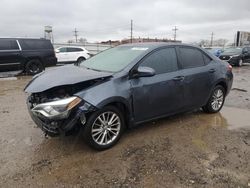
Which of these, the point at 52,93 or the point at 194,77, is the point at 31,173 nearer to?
the point at 52,93

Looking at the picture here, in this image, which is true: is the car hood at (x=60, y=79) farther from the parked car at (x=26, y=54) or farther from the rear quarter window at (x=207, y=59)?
the parked car at (x=26, y=54)

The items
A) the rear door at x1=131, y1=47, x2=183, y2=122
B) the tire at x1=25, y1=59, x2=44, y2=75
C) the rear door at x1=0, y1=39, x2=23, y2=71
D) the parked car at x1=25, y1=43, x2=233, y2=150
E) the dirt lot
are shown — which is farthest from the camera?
the tire at x1=25, y1=59, x2=44, y2=75

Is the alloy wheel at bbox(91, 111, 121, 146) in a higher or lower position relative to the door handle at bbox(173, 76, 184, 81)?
lower

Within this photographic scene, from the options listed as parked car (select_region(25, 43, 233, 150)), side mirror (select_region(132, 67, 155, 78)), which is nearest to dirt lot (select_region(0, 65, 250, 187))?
parked car (select_region(25, 43, 233, 150))

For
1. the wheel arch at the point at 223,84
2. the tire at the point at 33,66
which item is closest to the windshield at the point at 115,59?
the wheel arch at the point at 223,84

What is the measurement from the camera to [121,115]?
4094mm

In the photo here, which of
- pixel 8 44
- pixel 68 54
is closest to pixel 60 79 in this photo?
pixel 8 44

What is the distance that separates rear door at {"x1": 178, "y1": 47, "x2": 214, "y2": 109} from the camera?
16.3 feet

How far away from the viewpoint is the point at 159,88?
14.6 feet

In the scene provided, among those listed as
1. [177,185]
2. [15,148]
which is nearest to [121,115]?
[177,185]

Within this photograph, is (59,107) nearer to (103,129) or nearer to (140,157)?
(103,129)

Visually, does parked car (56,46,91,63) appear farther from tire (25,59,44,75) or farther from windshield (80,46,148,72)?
windshield (80,46,148,72)

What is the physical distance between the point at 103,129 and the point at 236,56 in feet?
57.4

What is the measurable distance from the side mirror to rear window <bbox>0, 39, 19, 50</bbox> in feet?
31.9
